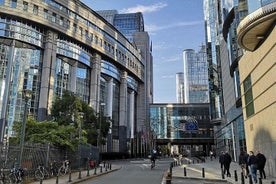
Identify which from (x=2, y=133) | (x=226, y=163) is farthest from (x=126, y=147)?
(x=226, y=163)

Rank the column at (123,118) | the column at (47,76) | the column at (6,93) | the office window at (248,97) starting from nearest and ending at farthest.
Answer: the office window at (248,97) < the column at (6,93) < the column at (47,76) < the column at (123,118)

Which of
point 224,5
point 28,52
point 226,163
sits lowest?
point 226,163

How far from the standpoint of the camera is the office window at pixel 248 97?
80.2 ft

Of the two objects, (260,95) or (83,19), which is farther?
(83,19)

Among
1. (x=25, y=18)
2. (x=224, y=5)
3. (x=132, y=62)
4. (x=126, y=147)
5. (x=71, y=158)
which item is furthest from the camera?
(x=132, y=62)

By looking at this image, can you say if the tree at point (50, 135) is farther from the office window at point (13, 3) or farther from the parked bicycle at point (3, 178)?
the office window at point (13, 3)

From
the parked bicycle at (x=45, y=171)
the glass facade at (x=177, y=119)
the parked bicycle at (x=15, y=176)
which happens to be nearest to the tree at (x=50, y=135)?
the parked bicycle at (x=45, y=171)

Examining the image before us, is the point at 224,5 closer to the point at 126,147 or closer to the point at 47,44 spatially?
the point at 47,44

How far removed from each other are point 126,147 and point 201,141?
3590 cm

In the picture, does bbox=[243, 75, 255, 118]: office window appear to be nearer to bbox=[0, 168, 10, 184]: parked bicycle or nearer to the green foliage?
the green foliage

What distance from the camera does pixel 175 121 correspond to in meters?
114

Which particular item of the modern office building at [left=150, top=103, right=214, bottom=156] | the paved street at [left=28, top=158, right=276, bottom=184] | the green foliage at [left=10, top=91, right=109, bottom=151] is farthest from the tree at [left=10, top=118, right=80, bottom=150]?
the modern office building at [left=150, top=103, right=214, bottom=156]

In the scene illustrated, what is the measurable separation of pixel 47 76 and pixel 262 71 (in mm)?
44431

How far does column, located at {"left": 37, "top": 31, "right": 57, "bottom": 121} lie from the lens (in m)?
55.2
